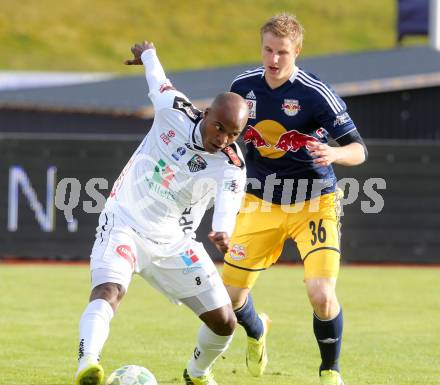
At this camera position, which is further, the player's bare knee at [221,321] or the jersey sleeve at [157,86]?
the jersey sleeve at [157,86]

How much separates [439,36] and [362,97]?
→ 29.2 feet

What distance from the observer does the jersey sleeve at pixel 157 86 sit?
295 inches

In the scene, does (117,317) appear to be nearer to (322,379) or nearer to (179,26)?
(322,379)

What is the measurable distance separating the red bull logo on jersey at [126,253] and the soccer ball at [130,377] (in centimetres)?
64

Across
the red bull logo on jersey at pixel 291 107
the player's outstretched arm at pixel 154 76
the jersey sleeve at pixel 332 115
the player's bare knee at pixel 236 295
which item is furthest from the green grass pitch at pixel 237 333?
the player's outstretched arm at pixel 154 76

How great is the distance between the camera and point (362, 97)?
2389 cm

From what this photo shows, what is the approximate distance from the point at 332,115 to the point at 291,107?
1.04 ft

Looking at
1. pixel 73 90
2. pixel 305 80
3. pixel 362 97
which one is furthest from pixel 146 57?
pixel 73 90

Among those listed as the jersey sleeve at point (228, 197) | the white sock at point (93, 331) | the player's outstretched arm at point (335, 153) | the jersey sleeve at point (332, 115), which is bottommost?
the white sock at point (93, 331)

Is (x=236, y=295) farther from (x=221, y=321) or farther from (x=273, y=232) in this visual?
(x=221, y=321)

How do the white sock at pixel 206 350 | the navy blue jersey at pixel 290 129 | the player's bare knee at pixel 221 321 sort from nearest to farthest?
1. the player's bare knee at pixel 221 321
2. the white sock at pixel 206 350
3. the navy blue jersey at pixel 290 129

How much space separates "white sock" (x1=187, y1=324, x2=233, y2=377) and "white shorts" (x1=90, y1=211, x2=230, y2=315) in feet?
1.18

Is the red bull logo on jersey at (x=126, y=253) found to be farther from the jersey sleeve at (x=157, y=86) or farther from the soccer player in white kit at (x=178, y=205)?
the jersey sleeve at (x=157, y=86)

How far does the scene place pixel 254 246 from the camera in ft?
27.7
